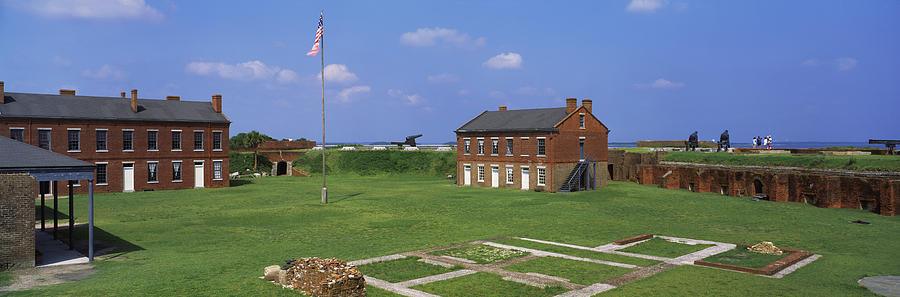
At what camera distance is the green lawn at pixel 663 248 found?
19.6 metres

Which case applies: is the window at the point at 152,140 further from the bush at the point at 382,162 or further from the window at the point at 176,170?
the bush at the point at 382,162

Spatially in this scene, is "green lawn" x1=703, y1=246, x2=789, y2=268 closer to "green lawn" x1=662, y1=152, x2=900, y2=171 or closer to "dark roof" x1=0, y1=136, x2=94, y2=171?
"dark roof" x1=0, y1=136, x2=94, y2=171

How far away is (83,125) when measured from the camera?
4394 cm

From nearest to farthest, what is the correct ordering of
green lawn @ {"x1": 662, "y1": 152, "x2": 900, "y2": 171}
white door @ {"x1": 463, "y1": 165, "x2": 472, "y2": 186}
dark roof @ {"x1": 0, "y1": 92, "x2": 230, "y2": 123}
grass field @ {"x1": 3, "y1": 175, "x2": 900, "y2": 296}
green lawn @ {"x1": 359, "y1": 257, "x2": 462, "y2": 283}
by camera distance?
grass field @ {"x1": 3, "y1": 175, "x2": 900, "y2": 296} < green lawn @ {"x1": 359, "y1": 257, "x2": 462, "y2": 283} < green lawn @ {"x1": 662, "y1": 152, "x2": 900, "y2": 171} < dark roof @ {"x1": 0, "y1": 92, "x2": 230, "y2": 123} < white door @ {"x1": 463, "y1": 165, "x2": 472, "y2": 186}

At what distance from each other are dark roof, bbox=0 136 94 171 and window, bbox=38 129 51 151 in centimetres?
2721

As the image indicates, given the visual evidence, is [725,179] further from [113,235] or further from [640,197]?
[113,235]

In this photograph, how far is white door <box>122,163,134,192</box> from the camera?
4578 centimetres

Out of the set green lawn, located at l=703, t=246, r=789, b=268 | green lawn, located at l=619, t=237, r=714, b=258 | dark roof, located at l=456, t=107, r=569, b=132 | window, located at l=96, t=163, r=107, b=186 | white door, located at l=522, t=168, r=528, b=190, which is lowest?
green lawn, located at l=619, t=237, r=714, b=258

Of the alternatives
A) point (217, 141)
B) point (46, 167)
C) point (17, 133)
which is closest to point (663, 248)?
point (46, 167)

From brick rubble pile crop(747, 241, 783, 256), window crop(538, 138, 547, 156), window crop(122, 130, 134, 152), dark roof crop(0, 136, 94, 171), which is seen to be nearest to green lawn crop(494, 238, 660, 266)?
brick rubble pile crop(747, 241, 783, 256)

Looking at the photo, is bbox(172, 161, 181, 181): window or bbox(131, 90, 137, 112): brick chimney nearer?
bbox(131, 90, 137, 112): brick chimney

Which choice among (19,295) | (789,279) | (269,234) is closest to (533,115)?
(269,234)

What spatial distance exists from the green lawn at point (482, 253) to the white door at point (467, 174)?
32900mm

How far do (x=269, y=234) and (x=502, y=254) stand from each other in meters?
10.8
